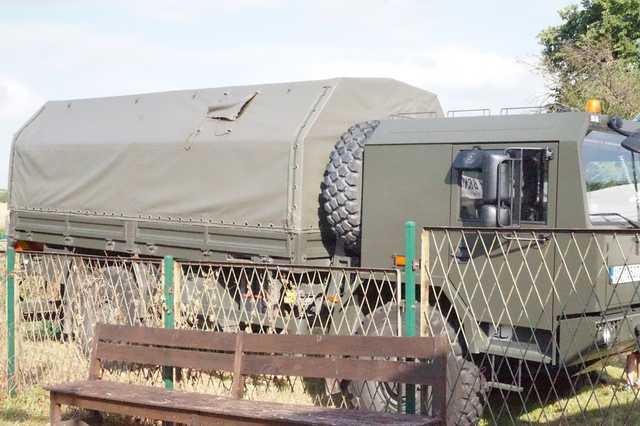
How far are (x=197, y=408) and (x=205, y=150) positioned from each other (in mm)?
3993

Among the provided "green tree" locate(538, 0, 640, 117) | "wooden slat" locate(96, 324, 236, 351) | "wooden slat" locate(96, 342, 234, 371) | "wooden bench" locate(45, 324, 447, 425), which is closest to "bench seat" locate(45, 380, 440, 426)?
"wooden bench" locate(45, 324, 447, 425)

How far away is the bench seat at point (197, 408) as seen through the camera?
477cm

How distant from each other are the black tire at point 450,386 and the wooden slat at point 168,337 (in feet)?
4.26

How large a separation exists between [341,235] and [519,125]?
1909mm

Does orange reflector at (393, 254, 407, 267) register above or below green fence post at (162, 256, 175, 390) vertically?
above

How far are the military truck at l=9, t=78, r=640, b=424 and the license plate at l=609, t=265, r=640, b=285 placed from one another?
17 centimetres

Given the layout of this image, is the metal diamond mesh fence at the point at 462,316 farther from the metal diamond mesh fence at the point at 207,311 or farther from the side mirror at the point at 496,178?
the side mirror at the point at 496,178

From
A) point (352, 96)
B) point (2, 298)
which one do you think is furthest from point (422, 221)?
point (2, 298)

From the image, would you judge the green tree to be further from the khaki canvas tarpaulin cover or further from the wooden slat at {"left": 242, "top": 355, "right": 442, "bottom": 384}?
the wooden slat at {"left": 242, "top": 355, "right": 442, "bottom": 384}

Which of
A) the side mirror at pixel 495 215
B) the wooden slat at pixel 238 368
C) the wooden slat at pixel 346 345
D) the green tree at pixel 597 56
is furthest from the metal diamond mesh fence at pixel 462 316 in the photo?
the green tree at pixel 597 56

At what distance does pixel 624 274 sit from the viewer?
20.3 ft

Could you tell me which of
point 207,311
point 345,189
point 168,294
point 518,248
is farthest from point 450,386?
point 207,311

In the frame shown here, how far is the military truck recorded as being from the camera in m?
6.19

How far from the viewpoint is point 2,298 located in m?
7.78
